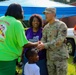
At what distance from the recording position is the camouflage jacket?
4.57 meters

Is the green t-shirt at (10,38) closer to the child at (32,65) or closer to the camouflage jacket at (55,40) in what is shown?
the child at (32,65)

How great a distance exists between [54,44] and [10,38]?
1.02m

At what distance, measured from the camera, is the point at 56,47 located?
4.65 metres

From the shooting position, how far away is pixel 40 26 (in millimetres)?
5023

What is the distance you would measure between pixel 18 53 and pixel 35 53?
19.6 inches

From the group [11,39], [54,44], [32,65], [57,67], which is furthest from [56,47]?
[11,39]

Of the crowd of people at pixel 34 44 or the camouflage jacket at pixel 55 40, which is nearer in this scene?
the crowd of people at pixel 34 44

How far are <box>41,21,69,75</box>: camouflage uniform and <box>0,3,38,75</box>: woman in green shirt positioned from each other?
0.84m

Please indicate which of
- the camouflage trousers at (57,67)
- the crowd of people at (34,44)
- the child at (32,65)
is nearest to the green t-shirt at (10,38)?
the crowd of people at (34,44)

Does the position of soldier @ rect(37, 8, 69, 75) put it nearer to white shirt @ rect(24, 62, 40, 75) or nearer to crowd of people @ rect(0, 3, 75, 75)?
crowd of people @ rect(0, 3, 75, 75)

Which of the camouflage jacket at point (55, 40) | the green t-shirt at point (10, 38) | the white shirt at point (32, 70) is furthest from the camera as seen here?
the camouflage jacket at point (55, 40)

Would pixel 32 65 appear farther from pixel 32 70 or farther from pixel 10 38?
pixel 10 38

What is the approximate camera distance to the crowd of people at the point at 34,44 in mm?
3805

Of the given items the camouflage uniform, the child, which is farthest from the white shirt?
the camouflage uniform
